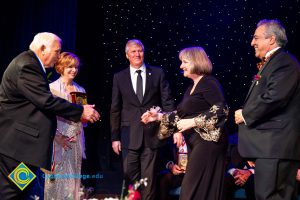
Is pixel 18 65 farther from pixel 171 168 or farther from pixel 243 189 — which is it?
pixel 243 189

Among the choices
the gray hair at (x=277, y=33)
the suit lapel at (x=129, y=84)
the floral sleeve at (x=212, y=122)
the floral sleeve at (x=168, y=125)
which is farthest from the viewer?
the suit lapel at (x=129, y=84)

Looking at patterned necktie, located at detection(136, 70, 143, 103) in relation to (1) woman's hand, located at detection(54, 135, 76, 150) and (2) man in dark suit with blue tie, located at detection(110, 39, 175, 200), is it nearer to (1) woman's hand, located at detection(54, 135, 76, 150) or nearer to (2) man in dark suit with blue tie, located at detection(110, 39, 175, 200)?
(2) man in dark suit with blue tie, located at detection(110, 39, 175, 200)

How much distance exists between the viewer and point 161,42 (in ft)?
20.6

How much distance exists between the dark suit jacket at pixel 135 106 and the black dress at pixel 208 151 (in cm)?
81

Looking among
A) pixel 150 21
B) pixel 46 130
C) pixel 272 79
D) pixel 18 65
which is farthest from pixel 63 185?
pixel 150 21

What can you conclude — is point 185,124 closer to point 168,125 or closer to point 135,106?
point 168,125

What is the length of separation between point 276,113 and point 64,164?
2227 millimetres

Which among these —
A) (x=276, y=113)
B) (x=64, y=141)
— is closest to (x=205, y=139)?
(x=276, y=113)

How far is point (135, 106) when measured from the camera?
4.93m

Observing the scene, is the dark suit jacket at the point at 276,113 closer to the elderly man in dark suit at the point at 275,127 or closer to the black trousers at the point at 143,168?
the elderly man in dark suit at the point at 275,127

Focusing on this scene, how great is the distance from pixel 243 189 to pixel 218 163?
4.09 feet

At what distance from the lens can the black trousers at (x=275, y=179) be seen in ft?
10.6

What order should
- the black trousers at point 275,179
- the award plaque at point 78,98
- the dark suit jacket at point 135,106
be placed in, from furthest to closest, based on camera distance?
the dark suit jacket at point 135,106 < the award plaque at point 78,98 < the black trousers at point 275,179

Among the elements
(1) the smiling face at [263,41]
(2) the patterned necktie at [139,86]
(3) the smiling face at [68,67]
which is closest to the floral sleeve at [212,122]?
(1) the smiling face at [263,41]
